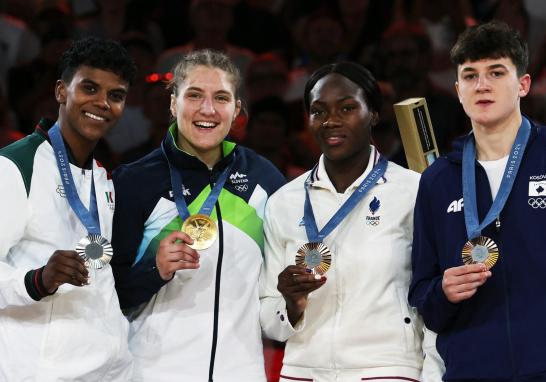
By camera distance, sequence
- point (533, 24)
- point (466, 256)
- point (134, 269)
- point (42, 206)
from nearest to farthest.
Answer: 1. point (466, 256)
2. point (42, 206)
3. point (134, 269)
4. point (533, 24)

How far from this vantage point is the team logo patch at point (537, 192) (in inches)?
131

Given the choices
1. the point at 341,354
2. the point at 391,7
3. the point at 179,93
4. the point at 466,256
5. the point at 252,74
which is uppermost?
the point at 391,7

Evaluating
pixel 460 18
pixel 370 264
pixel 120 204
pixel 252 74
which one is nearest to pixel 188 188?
pixel 120 204

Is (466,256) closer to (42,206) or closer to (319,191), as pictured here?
(319,191)

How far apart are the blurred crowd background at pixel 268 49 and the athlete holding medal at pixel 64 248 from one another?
128 inches

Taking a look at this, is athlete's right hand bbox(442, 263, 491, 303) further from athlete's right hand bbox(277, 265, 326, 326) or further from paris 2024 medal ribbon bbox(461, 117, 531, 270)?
athlete's right hand bbox(277, 265, 326, 326)

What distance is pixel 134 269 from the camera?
12.6 feet

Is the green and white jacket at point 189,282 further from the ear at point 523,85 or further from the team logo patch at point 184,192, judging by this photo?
the ear at point 523,85

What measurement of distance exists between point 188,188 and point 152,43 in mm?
4079

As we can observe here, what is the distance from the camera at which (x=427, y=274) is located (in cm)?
352

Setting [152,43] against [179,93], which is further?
[152,43]

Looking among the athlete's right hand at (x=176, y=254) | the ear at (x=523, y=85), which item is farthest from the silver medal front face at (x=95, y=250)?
the ear at (x=523, y=85)

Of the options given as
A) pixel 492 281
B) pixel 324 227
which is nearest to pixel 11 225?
pixel 324 227

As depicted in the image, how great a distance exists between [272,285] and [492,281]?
0.99m
